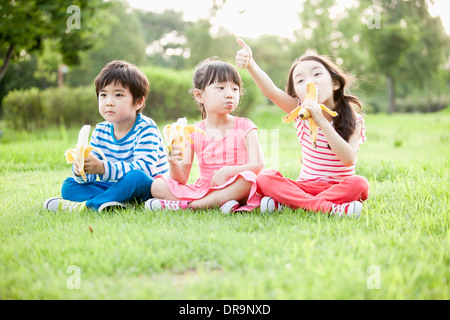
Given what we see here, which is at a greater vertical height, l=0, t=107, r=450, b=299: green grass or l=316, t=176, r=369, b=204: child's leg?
l=316, t=176, r=369, b=204: child's leg

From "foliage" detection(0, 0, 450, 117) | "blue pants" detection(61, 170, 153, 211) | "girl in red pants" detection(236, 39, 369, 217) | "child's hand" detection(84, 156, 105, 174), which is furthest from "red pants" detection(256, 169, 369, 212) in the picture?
"foliage" detection(0, 0, 450, 117)

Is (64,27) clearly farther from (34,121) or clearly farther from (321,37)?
(321,37)

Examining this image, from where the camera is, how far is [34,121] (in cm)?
1140

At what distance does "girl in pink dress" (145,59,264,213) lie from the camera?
2846mm

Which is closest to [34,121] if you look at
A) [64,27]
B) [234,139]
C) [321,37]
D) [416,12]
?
[64,27]

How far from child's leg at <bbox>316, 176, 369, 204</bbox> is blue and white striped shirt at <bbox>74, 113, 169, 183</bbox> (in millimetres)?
1374

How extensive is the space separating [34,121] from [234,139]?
32.9ft

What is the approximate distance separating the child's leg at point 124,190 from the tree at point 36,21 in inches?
176

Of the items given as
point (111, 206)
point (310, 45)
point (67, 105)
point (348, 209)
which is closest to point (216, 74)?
point (111, 206)

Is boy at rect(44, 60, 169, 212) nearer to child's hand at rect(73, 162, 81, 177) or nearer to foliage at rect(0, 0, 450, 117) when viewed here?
child's hand at rect(73, 162, 81, 177)

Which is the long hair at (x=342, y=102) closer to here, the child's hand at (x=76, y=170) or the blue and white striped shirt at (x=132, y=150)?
the blue and white striped shirt at (x=132, y=150)

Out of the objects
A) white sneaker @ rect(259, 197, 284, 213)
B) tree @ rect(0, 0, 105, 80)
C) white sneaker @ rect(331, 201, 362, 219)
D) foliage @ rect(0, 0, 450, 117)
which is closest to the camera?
white sneaker @ rect(331, 201, 362, 219)

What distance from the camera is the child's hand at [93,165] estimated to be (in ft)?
9.37

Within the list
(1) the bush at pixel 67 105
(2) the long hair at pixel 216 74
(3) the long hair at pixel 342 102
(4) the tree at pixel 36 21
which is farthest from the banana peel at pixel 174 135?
(1) the bush at pixel 67 105
